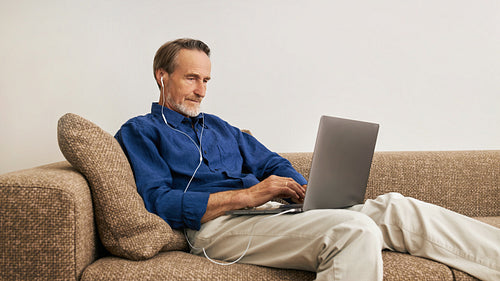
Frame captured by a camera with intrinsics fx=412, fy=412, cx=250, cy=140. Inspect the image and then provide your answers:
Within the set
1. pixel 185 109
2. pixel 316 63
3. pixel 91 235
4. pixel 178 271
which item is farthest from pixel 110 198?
pixel 316 63

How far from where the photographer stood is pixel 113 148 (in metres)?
1.30

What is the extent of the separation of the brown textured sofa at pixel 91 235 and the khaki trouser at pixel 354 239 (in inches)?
1.7

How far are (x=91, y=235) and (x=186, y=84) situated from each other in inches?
30.5

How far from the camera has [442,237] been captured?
126 centimetres

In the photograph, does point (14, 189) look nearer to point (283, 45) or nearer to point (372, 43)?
point (283, 45)

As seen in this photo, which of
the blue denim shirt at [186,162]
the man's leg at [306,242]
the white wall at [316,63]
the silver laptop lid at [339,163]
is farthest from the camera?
the white wall at [316,63]

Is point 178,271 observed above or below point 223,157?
below

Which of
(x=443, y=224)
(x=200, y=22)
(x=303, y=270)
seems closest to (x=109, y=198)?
(x=303, y=270)

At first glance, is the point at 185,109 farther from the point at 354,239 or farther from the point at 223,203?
the point at 354,239

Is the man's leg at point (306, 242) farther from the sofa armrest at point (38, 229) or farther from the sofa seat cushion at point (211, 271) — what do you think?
the sofa armrest at point (38, 229)

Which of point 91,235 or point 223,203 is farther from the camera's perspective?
A: point 223,203

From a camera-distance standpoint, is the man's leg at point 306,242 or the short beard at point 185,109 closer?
the man's leg at point 306,242

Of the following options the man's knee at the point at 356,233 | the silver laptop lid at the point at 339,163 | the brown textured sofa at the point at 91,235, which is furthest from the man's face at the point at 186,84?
the man's knee at the point at 356,233

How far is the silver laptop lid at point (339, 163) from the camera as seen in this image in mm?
1193
